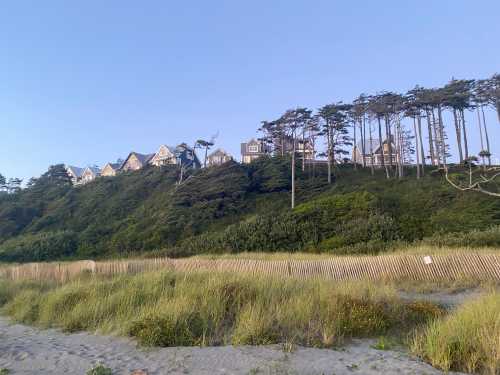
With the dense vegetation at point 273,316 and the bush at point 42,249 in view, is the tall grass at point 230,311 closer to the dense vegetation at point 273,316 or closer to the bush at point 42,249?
the dense vegetation at point 273,316

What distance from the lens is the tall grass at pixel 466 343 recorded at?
4.76 meters

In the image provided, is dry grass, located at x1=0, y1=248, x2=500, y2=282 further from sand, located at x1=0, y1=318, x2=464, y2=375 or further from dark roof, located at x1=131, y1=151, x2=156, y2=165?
dark roof, located at x1=131, y1=151, x2=156, y2=165

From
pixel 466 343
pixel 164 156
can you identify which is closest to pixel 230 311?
pixel 466 343

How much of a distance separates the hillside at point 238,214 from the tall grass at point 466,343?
13622 mm

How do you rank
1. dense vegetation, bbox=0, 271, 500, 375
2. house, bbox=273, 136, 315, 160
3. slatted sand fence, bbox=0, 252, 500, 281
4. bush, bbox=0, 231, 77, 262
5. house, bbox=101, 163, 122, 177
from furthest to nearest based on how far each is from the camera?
house, bbox=101, 163, 122, 177
house, bbox=273, 136, 315, 160
bush, bbox=0, 231, 77, 262
slatted sand fence, bbox=0, 252, 500, 281
dense vegetation, bbox=0, 271, 500, 375

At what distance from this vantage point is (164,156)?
61.8 meters

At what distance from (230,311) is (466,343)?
402 centimetres

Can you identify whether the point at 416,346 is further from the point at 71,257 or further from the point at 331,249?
the point at 71,257

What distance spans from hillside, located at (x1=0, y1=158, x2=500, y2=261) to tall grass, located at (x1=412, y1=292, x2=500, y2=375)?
13622mm

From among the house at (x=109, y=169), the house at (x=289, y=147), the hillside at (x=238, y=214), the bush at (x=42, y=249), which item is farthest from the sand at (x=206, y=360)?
the house at (x=109, y=169)

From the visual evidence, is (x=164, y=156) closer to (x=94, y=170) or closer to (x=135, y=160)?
(x=135, y=160)

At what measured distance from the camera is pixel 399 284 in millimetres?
11703

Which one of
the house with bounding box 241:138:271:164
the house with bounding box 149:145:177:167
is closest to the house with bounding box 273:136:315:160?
the house with bounding box 241:138:271:164

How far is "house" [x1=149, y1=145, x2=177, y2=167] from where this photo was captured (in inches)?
2324
